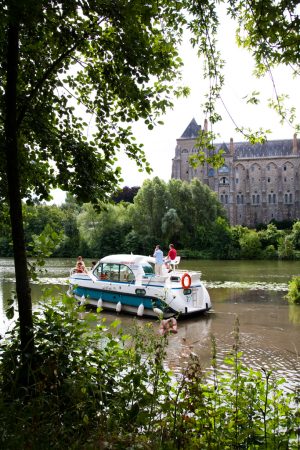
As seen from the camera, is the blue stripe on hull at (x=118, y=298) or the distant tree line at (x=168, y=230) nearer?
the blue stripe on hull at (x=118, y=298)

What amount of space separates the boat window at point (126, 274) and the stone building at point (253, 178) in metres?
70.3

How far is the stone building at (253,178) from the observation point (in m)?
84.4

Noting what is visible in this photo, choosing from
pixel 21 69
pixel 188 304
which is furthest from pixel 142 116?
pixel 188 304

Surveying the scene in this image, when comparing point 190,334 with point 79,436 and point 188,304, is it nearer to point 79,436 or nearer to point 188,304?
point 188,304

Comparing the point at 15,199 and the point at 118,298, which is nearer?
the point at 15,199

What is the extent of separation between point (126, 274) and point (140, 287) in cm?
98

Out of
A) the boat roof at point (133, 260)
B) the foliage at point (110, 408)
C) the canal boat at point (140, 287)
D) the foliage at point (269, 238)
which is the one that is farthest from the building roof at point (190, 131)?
the foliage at point (110, 408)

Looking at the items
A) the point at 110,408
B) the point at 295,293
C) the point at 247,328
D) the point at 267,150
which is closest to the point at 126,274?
the point at 247,328

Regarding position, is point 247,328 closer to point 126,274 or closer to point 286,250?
point 126,274

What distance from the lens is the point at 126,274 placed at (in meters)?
15.7

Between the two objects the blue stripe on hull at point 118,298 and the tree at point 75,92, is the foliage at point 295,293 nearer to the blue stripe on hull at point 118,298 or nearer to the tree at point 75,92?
the blue stripe on hull at point 118,298

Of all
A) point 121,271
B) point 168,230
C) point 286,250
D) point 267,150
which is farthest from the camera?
point 267,150

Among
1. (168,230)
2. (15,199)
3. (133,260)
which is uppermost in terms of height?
(168,230)

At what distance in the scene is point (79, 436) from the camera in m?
3.23
